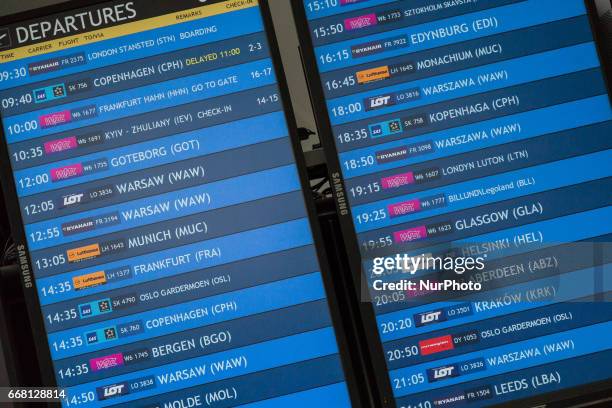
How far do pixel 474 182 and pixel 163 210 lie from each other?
103 centimetres

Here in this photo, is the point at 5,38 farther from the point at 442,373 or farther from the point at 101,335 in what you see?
the point at 442,373

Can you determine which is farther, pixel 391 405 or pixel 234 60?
pixel 234 60

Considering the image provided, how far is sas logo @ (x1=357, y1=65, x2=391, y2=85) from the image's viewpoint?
9.25 ft

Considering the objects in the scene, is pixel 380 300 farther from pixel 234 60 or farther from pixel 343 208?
pixel 234 60

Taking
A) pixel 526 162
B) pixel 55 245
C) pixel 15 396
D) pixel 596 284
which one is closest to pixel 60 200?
pixel 55 245

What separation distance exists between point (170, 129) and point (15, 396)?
100 centimetres

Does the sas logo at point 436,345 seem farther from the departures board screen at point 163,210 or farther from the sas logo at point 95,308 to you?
the sas logo at point 95,308

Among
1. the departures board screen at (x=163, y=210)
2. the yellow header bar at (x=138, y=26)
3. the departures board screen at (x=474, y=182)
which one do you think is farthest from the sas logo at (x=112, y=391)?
the yellow header bar at (x=138, y=26)

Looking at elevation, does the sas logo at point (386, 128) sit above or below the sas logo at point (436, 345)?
above

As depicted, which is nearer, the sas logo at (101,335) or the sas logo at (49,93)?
the sas logo at (101,335)

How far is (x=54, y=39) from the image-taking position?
2852 millimetres

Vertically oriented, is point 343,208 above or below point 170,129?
below

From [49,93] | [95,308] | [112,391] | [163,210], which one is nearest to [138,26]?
[49,93]

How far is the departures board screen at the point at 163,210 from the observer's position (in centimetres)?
271
